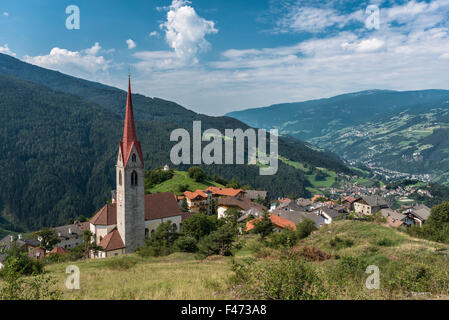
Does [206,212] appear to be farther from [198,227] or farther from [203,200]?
[198,227]

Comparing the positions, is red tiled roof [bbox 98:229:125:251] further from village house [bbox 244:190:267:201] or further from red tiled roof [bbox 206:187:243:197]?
village house [bbox 244:190:267:201]

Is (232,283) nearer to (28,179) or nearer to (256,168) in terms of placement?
(256,168)

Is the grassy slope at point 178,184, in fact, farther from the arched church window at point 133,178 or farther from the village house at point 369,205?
the village house at point 369,205

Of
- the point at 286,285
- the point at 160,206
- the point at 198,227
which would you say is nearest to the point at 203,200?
the point at 160,206

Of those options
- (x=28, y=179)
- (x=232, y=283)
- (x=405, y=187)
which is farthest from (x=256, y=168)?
(x=232, y=283)

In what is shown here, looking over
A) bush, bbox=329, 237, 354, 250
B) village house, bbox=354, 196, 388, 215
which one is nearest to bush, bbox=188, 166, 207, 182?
village house, bbox=354, 196, 388, 215
